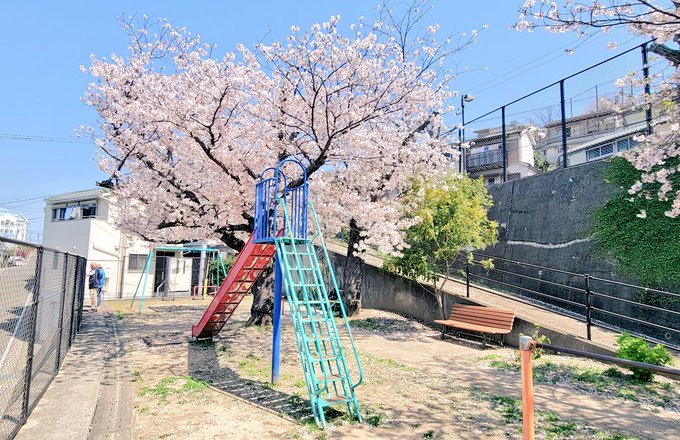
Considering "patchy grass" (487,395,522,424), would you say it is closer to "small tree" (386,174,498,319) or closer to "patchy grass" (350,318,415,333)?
"small tree" (386,174,498,319)

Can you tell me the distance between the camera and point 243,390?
17.8 ft

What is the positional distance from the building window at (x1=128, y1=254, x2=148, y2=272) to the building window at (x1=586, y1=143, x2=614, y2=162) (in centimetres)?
2208

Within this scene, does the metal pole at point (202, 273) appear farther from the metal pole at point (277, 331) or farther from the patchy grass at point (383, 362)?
the metal pole at point (277, 331)

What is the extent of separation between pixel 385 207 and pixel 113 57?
797 cm

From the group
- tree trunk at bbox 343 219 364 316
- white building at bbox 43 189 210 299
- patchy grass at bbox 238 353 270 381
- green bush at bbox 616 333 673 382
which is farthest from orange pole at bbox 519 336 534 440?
white building at bbox 43 189 210 299

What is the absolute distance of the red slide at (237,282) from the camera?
269 inches

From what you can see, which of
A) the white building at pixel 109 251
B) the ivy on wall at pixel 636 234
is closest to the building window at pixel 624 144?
the ivy on wall at pixel 636 234

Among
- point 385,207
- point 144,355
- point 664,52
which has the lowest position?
point 144,355

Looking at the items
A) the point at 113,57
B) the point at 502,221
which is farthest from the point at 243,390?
the point at 502,221

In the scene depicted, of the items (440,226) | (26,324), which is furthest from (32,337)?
(440,226)

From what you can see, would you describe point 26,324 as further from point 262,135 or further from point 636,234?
point 636,234

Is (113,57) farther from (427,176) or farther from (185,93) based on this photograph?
(427,176)

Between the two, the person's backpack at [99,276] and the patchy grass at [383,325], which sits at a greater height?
the person's backpack at [99,276]

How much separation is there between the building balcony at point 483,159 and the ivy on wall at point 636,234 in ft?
45.1
